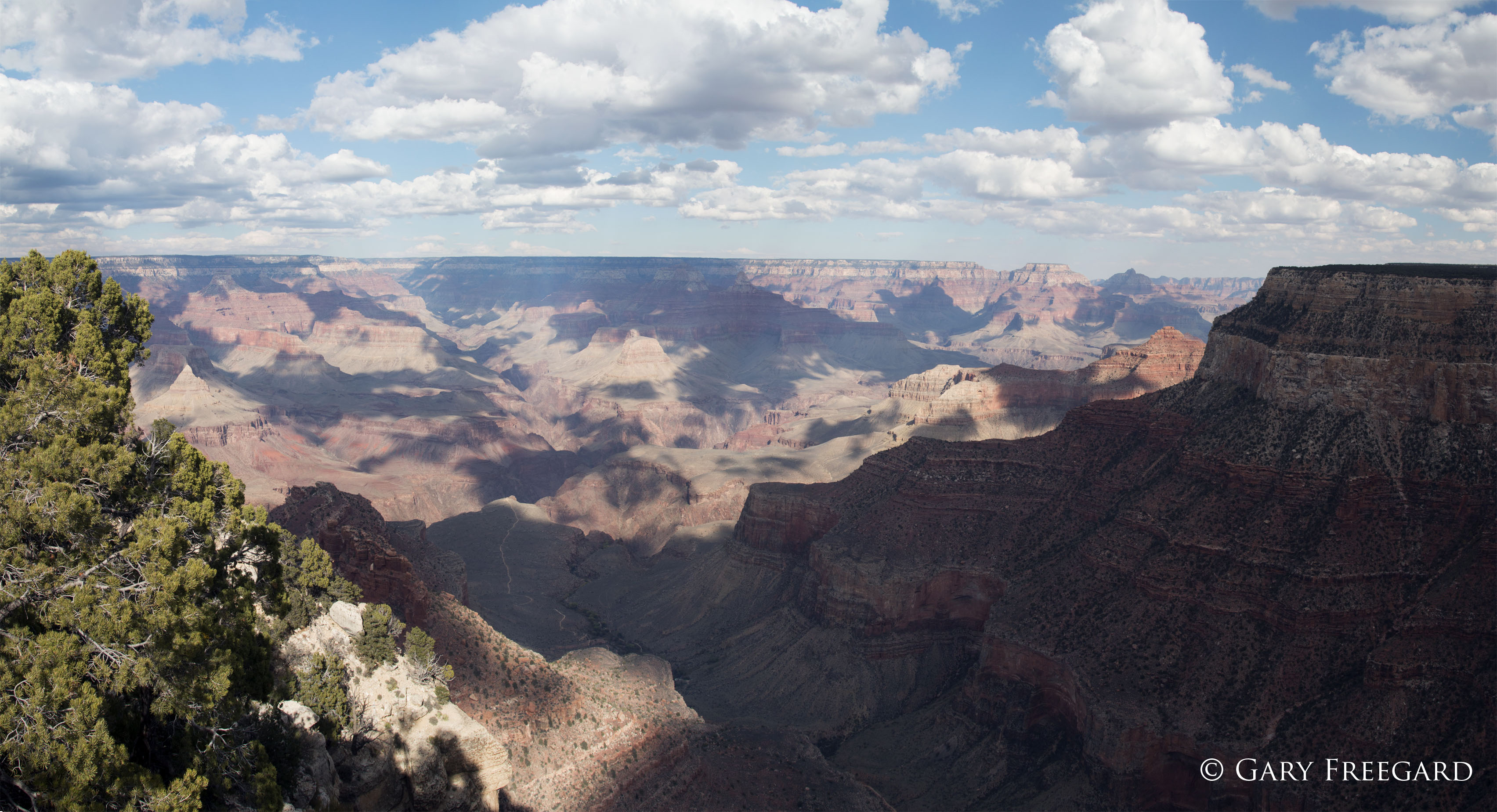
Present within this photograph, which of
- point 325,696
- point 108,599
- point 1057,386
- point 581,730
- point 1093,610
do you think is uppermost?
point 108,599

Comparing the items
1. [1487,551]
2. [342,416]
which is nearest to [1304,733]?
[1487,551]

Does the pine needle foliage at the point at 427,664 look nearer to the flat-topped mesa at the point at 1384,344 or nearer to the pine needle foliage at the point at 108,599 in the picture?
the pine needle foliage at the point at 108,599

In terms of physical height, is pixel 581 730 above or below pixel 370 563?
below

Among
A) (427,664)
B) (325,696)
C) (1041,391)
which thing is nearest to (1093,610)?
(427,664)

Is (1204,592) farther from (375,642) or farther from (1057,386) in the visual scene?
(1057,386)

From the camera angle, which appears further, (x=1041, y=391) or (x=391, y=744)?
(x=1041, y=391)

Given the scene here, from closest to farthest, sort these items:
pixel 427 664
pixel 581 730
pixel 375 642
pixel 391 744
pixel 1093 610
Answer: pixel 391 744
pixel 375 642
pixel 427 664
pixel 581 730
pixel 1093 610

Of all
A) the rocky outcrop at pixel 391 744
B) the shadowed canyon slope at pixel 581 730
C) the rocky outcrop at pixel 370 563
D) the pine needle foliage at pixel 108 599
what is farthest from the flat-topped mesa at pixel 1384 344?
the pine needle foliage at pixel 108 599

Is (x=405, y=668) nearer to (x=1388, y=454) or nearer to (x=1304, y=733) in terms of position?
(x=1304, y=733)
